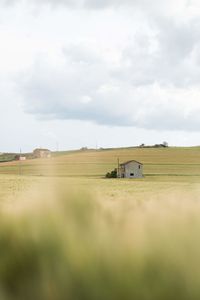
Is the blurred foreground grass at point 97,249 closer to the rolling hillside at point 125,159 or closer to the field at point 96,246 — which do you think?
the field at point 96,246

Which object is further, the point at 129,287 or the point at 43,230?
the point at 43,230

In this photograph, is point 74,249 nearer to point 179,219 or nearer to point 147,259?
point 147,259

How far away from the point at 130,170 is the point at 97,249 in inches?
2300

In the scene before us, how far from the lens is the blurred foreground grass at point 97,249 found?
1.51m

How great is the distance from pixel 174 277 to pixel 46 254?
0.42 m

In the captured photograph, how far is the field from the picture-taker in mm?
1517

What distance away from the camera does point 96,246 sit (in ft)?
5.29

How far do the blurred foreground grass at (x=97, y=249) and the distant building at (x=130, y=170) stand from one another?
188ft

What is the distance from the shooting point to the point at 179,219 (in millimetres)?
1685

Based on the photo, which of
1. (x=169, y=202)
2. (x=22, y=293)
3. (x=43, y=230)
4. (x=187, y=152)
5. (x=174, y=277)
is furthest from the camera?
(x=187, y=152)

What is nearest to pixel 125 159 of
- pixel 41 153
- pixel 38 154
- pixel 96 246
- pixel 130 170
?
pixel 130 170

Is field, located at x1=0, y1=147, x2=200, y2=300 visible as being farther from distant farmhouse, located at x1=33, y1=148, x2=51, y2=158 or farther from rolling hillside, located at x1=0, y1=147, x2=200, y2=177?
distant farmhouse, located at x1=33, y1=148, x2=51, y2=158

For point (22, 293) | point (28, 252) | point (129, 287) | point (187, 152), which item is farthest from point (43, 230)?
point (187, 152)

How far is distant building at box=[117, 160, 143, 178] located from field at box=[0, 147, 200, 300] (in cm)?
5732
